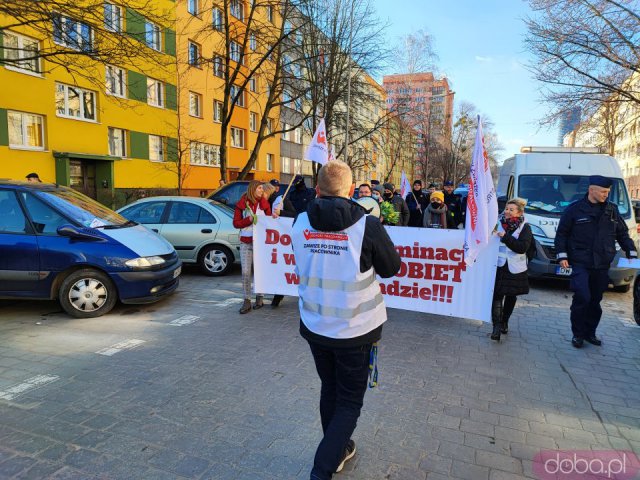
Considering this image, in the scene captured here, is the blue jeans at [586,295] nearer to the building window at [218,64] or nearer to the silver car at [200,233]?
the silver car at [200,233]

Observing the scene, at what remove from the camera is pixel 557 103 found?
60.8ft

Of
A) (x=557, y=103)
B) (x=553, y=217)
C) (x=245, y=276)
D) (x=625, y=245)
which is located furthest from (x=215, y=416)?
(x=557, y=103)

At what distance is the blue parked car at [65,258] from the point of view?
5891 millimetres

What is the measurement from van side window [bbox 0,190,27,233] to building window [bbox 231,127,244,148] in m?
29.5

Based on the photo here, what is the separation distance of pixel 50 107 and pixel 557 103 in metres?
21.9

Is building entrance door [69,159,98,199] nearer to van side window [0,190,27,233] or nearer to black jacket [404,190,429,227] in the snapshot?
black jacket [404,190,429,227]

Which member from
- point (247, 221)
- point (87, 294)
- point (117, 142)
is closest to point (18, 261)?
point (87, 294)

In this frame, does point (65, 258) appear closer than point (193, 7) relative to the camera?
Yes

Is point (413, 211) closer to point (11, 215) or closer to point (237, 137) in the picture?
point (11, 215)

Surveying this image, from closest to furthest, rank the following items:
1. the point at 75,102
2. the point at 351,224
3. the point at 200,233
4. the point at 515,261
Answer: the point at 351,224
the point at 515,261
the point at 200,233
the point at 75,102

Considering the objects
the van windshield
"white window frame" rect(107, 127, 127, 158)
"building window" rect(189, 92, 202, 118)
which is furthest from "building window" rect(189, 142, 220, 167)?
the van windshield

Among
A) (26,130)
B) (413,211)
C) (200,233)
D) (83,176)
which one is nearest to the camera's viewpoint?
(200,233)

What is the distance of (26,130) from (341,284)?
2209 centimetres

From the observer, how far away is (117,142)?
24.5 m
